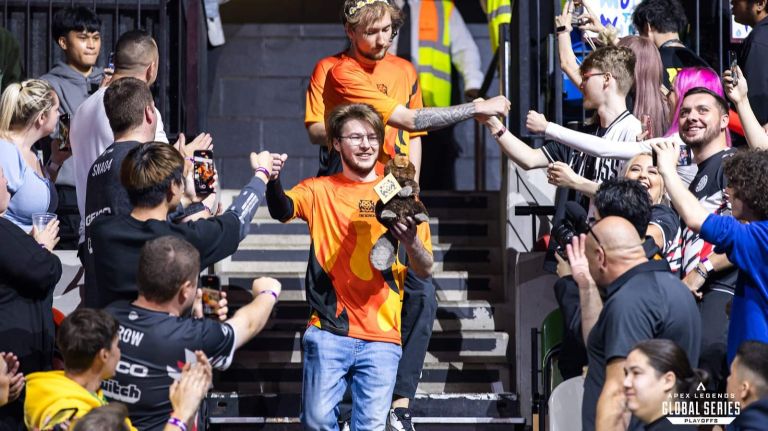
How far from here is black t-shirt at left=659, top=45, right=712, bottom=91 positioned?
24.6ft

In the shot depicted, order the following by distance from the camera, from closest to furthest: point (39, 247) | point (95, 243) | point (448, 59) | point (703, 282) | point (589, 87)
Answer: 1. point (95, 243)
2. point (39, 247)
3. point (703, 282)
4. point (589, 87)
5. point (448, 59)

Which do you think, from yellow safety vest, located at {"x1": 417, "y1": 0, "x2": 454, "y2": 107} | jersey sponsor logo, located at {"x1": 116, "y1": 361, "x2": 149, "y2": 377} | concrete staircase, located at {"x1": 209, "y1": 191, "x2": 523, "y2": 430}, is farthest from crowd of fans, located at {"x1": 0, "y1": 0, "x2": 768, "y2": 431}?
yellow safety vest, located at {"x1": 417, "y1": 0, "x2": 454, "y2": 107}

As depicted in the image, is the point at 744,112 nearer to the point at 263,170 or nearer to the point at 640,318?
the point at 640,318

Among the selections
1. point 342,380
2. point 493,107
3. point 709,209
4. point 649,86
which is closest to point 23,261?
point 342,380

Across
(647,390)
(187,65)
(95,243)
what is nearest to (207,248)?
(95,243)

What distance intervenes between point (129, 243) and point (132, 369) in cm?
63

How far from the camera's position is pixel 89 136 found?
612 centimetres

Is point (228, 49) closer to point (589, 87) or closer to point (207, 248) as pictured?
point (589, 87)

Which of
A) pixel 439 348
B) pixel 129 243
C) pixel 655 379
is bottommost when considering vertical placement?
pixel 439 348

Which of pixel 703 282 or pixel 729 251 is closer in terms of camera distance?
pixel 729 251

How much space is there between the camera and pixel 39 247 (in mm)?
5414

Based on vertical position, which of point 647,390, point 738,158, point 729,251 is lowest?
point 647,390

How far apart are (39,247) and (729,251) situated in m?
2.85

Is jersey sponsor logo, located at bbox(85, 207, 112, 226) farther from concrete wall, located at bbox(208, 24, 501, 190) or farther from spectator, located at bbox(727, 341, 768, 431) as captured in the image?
concrete wall, located at bbox(208, 24, 501, 190)
